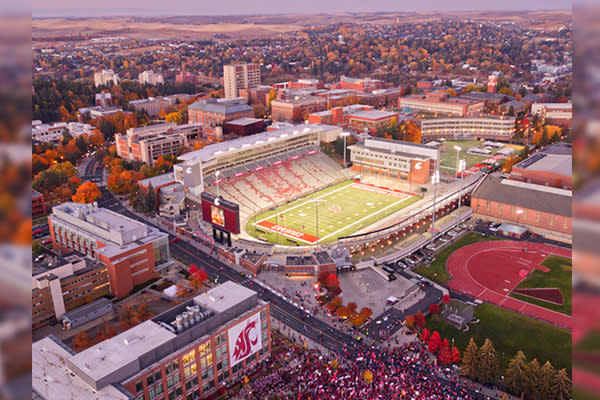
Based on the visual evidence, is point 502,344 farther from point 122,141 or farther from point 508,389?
point 122,141

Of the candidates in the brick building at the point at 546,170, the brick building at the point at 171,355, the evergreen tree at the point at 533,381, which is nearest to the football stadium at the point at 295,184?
the brick building at the point at 546,170

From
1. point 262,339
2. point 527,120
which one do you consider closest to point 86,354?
point 262,339

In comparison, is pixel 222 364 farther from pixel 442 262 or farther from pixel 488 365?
pixel 442 262

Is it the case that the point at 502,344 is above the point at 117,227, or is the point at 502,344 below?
below

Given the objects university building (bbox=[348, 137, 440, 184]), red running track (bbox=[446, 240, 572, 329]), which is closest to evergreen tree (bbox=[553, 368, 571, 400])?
red running track (bbox=[446, 240, 572, 329])

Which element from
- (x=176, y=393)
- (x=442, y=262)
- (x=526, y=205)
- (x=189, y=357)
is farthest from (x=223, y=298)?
(x=526, y=205)
